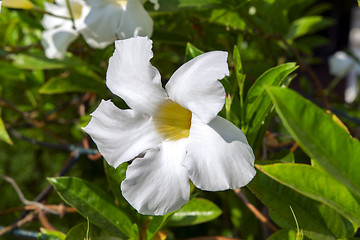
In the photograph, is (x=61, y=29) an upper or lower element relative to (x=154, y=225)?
upper

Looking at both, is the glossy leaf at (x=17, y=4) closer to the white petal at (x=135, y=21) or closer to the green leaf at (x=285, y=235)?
the white petal at (x=135, y=21)

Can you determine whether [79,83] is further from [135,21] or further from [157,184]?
[157,184]

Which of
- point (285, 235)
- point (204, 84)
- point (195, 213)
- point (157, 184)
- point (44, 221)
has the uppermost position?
point (204, 84)

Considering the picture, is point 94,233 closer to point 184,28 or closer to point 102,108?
point 102,108

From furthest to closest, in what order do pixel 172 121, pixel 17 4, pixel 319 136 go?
pixel 17 4 → pixel 172 121 → pixel 319 136

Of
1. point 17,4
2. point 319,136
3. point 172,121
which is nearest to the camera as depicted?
point 319,136

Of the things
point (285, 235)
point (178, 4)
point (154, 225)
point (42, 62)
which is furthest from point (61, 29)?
point (285, 235)

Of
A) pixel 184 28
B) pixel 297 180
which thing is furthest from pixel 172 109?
pixel 184 28

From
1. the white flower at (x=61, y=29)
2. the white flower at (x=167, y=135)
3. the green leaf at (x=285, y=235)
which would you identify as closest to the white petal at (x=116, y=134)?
the white flower at (x=167, y=135)
